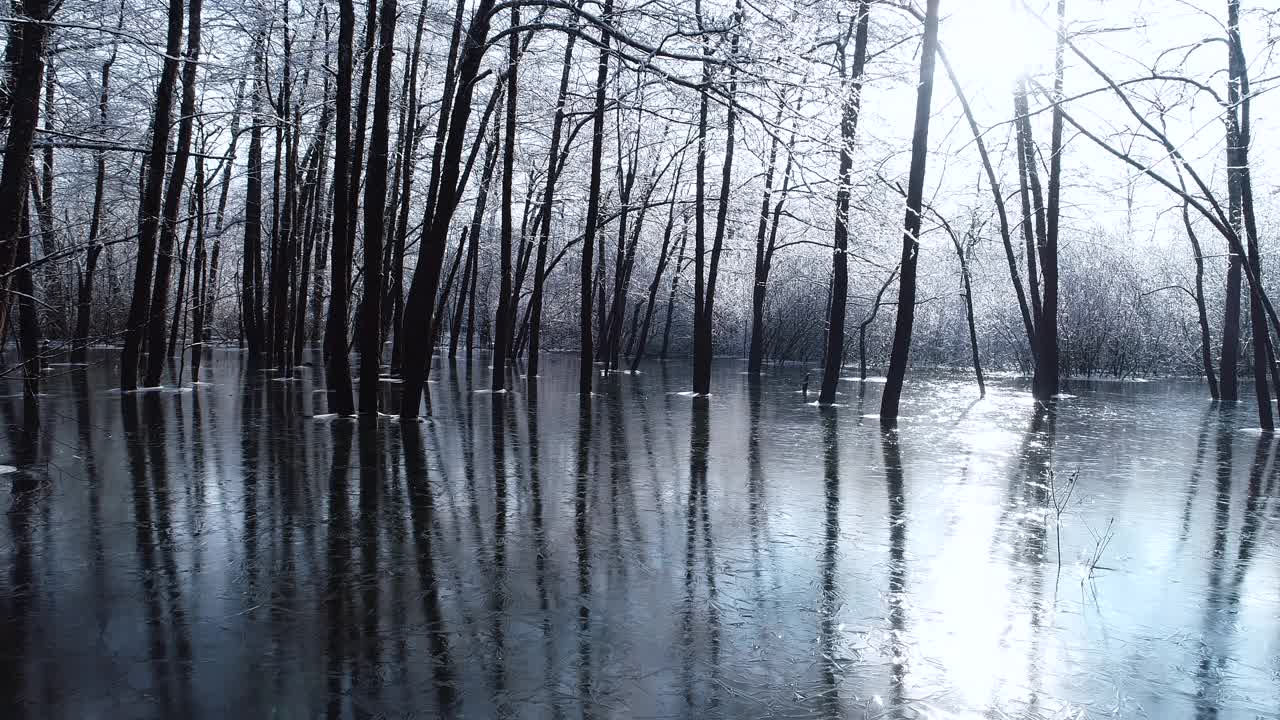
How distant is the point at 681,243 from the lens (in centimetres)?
4359

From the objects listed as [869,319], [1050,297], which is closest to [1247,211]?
[1050,297]

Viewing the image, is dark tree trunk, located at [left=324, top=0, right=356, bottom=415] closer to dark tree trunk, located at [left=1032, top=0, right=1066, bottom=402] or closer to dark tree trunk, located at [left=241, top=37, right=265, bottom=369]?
dark tree trunk, located at [left=241, top=37, right=265, bottom=369]

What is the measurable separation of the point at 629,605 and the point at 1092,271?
160 feet

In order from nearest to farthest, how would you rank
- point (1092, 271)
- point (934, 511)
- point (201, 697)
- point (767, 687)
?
point (201, 697)
point (767, 687)
point (934, 511)
point (1092, 271)

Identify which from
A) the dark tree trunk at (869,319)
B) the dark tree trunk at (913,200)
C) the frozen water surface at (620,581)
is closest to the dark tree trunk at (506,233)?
the dark tree trunk at (913,200)

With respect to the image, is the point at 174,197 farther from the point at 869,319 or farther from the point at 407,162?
the point at 869,319

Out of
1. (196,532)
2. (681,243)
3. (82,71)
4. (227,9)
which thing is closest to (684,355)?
(681,243)

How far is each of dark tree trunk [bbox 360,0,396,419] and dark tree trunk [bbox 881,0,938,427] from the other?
947 cm

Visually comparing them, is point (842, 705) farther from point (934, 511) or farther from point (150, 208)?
point (150, 208)

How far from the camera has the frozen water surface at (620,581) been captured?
14.5 ft

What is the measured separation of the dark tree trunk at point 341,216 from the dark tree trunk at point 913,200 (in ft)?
33.1

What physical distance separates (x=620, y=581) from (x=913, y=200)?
540 inches

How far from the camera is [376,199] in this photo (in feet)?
49.3

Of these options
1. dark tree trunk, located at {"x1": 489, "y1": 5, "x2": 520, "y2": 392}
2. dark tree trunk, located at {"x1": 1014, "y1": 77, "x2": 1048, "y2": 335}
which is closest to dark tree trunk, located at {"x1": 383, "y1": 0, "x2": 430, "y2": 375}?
dark tree trunk, located at {"x1": 489, "y1": 5, "x2": 520, "y2": 392}
